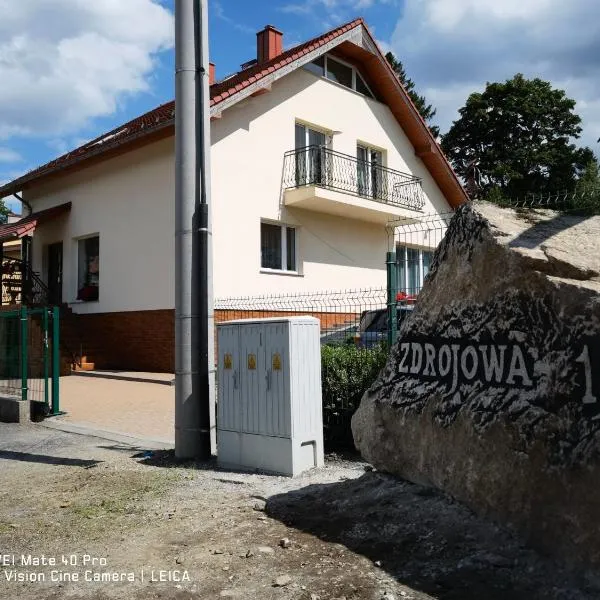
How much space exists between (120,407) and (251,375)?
534cm

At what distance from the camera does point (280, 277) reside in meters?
17.6

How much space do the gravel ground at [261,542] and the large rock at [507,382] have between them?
22cm

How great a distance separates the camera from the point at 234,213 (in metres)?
16.4

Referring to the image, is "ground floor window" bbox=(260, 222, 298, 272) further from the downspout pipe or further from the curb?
the curb

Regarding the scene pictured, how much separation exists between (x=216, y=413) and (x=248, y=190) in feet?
34.6

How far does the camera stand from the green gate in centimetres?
992

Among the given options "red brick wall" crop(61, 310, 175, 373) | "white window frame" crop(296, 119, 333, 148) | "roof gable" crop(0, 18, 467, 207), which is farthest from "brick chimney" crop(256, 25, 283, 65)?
"red brick wall" crop(61, 310, 175, 373)

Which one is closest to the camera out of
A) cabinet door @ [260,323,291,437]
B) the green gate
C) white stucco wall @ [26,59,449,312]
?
cabinet door @ [260,323,291,437]

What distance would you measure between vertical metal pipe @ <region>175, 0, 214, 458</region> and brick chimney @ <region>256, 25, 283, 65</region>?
13961 millimetres

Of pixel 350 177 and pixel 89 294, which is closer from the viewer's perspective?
pixel 89 294

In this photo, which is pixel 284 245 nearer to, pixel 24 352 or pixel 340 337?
pixel 24 352

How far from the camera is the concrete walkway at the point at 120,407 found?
8945mm

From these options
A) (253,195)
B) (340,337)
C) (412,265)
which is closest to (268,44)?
(253,195)

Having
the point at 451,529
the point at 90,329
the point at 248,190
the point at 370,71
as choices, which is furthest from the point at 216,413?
the point at 370,71
